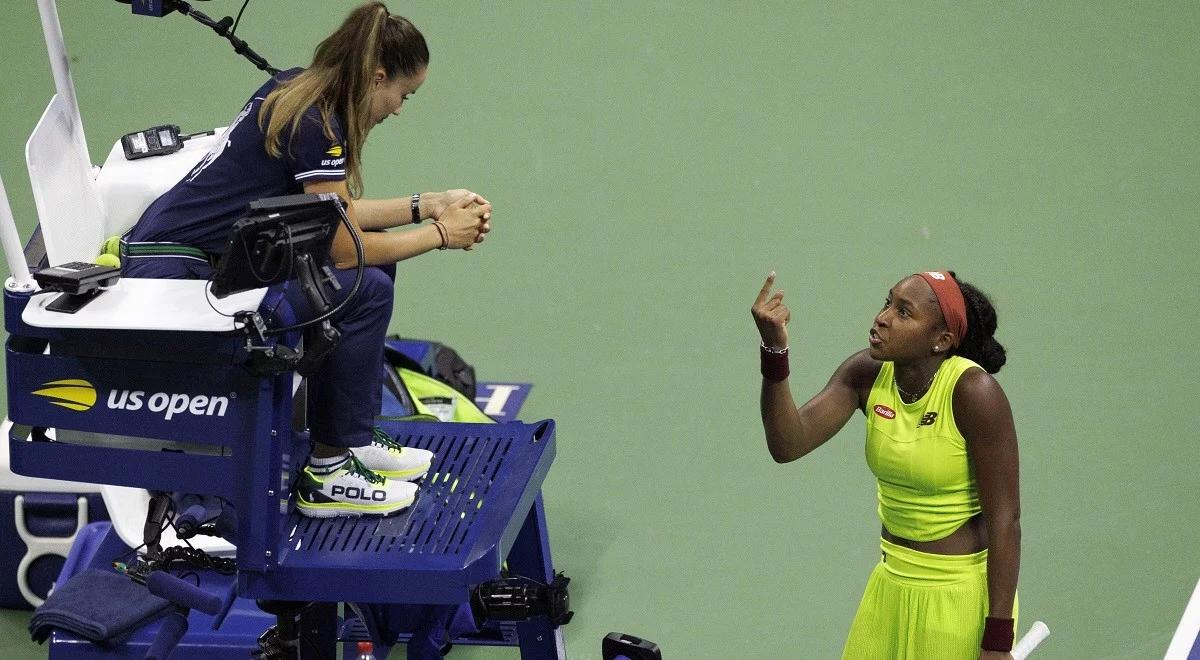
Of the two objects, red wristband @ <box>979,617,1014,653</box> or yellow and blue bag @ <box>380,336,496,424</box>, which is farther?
yellow and blue bag @ <box>380,336,496,424</box>

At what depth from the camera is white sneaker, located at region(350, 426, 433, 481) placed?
3650 millimetres

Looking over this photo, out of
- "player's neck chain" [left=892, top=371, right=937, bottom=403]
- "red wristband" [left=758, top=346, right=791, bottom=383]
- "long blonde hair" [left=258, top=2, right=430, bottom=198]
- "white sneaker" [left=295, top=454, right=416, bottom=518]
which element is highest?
"long blonde hair" [left=258, top=2, right=430, bottom=198]

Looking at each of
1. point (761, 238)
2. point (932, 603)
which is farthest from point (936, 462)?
point (761, 238)

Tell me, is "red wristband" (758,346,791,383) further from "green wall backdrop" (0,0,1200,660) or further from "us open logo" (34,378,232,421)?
"green wall backdrop" (0,0,1200,660)

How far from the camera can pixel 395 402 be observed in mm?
5148

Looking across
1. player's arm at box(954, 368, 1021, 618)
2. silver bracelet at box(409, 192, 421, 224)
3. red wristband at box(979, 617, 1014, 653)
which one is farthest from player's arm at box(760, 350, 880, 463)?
silver bracelet at box(409, 192, 421, 224)

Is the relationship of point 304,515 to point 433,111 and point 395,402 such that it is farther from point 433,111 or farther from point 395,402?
point 433,111

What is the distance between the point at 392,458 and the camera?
368 centimetres

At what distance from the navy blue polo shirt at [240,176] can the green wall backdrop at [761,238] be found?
172cm

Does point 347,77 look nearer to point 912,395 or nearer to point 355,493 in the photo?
point 355,493

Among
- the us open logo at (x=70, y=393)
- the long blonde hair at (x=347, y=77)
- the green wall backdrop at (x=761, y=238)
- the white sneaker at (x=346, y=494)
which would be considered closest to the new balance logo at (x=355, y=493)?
the white sneaker at (x=346, y=494)

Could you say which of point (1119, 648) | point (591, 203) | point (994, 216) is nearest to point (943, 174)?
point (994, 216)

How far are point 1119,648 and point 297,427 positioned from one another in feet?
7.88

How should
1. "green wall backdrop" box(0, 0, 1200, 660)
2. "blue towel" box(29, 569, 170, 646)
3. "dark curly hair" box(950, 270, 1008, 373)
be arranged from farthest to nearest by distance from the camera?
"green wall backdrop" box(0, 0, 1200, 660), "blue towel" box(29, 569, 170, 646), "dark curly hair" box(950, 270, 1008, 373)
